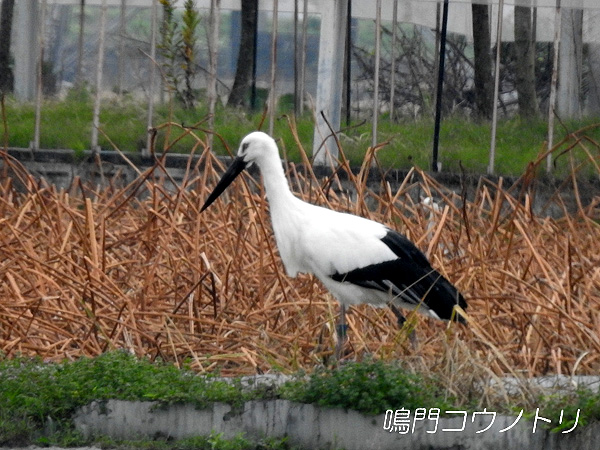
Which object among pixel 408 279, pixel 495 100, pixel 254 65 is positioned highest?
pixel 254 65

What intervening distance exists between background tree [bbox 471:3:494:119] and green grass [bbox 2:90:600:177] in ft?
1.11

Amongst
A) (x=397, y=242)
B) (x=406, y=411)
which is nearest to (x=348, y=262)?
(x=397, y=242)

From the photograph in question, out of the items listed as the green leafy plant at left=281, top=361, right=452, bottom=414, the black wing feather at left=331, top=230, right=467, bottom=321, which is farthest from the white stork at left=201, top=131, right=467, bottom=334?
the green leafy plant at left=281, top=361, right=452, bottom=414

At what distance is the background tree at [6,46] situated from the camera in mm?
16453

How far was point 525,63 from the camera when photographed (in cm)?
1627

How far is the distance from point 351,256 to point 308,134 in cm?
804

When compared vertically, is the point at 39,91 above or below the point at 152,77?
below

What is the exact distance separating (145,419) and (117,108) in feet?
33.4

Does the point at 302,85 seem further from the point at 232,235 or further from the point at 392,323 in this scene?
the point at 392,323

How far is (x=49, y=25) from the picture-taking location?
16281 millimetres

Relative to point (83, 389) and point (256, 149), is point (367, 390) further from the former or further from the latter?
point (256, 149)

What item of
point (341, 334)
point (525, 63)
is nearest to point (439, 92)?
point (525, 63)

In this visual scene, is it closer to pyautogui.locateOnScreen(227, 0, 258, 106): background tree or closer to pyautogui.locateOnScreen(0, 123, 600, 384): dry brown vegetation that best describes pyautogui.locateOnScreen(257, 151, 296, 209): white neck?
pyautogui.locateOnScreen(0, 123, 600, 384): dry brown vegetation

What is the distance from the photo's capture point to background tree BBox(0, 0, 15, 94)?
16.5 meters
